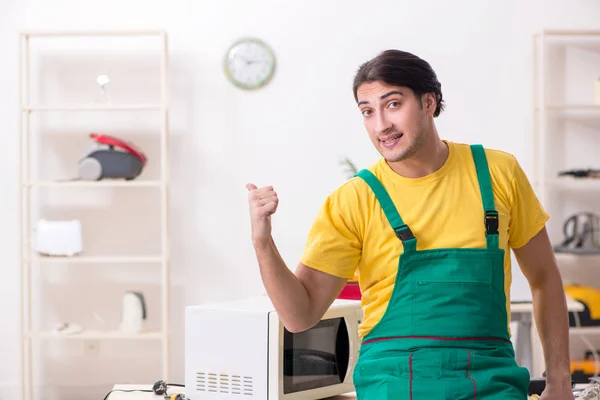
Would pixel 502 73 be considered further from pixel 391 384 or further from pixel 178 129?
pixel 391 384

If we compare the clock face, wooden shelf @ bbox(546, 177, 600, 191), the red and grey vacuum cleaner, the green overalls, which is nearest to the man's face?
the green overalls

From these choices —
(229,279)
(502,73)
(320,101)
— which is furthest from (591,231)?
(229,279)

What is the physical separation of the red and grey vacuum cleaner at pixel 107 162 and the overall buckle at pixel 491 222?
9.55 feet

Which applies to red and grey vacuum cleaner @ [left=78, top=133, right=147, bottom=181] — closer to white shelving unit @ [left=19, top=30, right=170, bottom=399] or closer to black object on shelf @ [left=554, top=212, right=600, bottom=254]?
white shelving unit @ [left=19, top=30, right=170, bottom=399]

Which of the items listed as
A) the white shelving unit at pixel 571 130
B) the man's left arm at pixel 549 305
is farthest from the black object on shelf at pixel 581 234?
the man's left arm at pixel 549 305

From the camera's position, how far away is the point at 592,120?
4473mm

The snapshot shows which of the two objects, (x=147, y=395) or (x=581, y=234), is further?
(x=581, y=234)

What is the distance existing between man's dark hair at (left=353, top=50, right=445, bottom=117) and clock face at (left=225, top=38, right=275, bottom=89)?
296 centimetres

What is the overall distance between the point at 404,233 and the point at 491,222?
15 cm

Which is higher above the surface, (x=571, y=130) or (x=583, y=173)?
(x=571, y=130)

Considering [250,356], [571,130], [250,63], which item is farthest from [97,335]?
[571,130]

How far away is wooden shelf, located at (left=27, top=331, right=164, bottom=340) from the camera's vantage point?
4012mm

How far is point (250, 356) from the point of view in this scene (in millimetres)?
1963

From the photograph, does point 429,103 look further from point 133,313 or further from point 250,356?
point 133,313
